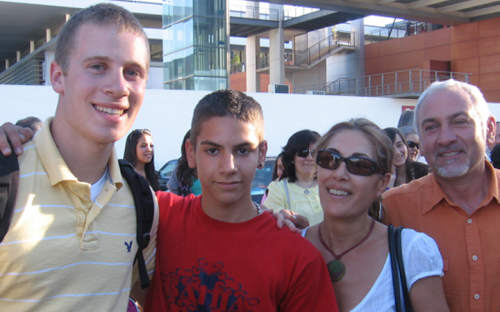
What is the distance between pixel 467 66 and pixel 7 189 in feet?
97.2

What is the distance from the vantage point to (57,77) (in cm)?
186

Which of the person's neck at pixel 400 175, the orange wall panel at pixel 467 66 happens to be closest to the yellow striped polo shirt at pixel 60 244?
the person's neck at pixel 400 175

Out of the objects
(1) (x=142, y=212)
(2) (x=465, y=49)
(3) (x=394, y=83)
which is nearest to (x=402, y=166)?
(1) (x=142, y=212)

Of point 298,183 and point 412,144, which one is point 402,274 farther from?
point 412,144

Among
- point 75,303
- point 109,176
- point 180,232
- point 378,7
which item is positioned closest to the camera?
point 75,303

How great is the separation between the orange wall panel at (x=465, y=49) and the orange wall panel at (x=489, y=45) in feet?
0.84

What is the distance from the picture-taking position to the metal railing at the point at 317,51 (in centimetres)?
3011

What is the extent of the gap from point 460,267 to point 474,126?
84cm

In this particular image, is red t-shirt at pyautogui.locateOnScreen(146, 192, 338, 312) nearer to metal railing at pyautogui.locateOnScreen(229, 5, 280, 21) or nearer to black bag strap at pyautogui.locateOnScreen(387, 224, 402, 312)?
black bag strap at pyautogui.locateOnScreen(387, 224, 402, 312)

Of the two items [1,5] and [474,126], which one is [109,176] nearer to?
[474,126]

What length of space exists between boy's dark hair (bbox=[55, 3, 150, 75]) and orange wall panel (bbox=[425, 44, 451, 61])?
2901 centimetres

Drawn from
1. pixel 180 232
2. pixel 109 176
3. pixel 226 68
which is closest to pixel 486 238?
pixel 180 232

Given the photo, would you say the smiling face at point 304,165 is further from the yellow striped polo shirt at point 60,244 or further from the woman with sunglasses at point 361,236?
the yellow striped polo shirt at point 60,244

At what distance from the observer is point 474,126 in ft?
8.43
